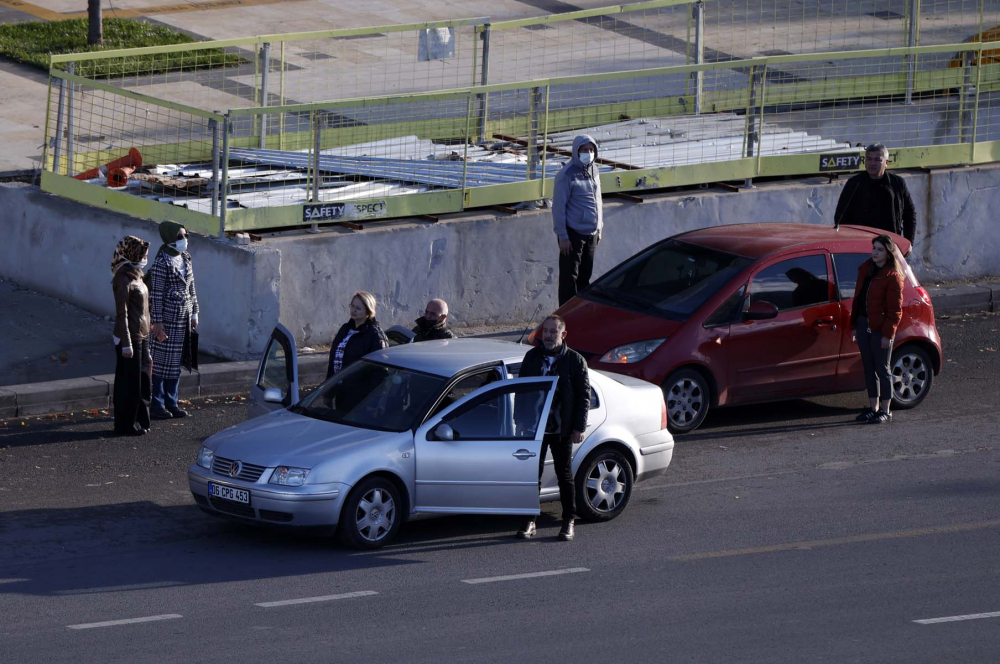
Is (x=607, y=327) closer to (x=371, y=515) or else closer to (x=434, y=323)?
(x=434, y=323)

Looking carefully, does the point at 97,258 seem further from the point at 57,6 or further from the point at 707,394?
the point at 57,6

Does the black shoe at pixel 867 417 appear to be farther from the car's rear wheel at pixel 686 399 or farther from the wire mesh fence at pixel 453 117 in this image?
the wire mesh fence at pixel 453 117

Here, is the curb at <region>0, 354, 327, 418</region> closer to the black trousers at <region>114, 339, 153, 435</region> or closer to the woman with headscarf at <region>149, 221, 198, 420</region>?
the woman with headscarf at <region>149, 221, 198, 420</region>

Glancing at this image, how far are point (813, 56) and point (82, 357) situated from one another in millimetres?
8858

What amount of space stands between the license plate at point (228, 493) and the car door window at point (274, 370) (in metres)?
1.51

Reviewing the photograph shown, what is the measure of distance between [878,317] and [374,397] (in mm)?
4761

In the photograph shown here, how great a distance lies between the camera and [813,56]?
58.5 feet

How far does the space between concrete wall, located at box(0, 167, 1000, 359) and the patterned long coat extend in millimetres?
1363

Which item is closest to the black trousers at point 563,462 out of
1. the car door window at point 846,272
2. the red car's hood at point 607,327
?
the red car's hood at point 607,327

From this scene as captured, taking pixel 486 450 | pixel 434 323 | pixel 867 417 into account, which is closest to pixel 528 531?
pixel 486 450

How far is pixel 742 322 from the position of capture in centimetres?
1312

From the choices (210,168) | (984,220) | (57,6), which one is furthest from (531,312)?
(57,6)

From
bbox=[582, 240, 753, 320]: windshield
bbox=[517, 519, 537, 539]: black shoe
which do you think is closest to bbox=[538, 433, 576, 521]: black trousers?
bbox=[517, 519, 537, 539]: black shoe

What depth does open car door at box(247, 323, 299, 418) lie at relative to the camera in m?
11.4
